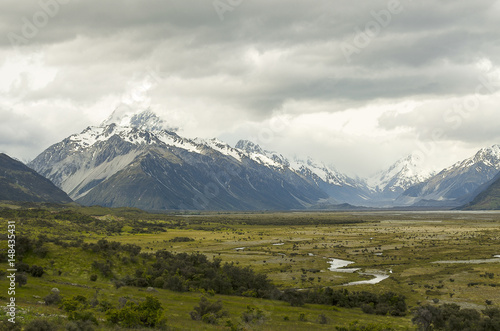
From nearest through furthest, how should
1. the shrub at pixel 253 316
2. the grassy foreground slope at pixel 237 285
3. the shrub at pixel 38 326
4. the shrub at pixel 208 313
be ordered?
the shrub at pixel 38 326, the grassy foreground slope at pixel 237 285, the shrub at pixel 208 313, the shrub at pixel 253 316

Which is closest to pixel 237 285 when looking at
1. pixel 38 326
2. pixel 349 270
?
pixel 349 270

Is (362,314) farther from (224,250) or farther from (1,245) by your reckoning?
(224,250)

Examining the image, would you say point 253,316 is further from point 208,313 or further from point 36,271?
point 36,271

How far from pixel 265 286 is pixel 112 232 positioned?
354 ft

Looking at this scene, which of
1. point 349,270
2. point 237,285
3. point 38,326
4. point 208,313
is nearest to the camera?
point 38,326

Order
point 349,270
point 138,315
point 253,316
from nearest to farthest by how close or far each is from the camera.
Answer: point 138,315
point 253,316
point 349,270

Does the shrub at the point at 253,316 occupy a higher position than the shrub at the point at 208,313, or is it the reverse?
the shrub at the point at 208,313

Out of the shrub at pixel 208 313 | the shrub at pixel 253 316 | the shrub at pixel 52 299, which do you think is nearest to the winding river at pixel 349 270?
the shrub at pixel 253 316

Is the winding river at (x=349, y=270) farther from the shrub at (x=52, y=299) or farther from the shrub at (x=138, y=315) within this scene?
the shrub at (x=52, y=299)

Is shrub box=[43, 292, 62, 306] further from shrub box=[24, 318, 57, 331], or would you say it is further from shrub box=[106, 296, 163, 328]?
shrub box=[24, 318, 57, 331]

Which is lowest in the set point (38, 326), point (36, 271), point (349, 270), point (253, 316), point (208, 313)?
point (349, 270)

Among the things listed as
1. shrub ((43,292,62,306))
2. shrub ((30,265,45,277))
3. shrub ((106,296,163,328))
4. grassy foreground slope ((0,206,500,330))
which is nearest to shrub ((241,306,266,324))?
grassy foreground slope ((0,206,500,330))

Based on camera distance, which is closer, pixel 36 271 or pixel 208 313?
pixel 208 313

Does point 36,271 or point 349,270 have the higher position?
point 36,271
